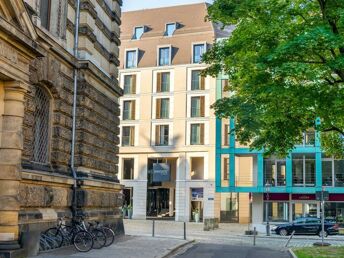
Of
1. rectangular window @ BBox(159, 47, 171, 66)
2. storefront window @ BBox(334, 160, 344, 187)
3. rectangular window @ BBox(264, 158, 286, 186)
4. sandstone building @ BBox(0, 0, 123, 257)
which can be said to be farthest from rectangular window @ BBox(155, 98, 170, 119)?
sandstone building @ BBox(0, 0, 123, 257)

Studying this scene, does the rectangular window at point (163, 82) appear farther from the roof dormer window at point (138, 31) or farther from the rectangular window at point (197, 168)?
the rectangular window at point (197, 168)

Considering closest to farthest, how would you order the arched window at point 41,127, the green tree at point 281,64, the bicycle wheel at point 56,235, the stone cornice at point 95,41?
1. the green tree at point 281,64
2. the bicycle wheel at point 56,235
3. the arched window at point 41,127
4. the stone cornice at point 95,41

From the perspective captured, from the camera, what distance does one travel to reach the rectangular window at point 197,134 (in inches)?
2366

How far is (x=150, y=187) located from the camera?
63.1m

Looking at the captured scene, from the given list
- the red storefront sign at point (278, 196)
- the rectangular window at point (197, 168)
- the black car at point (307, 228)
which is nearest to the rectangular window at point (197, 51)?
the rectangular window at point (197, 168)

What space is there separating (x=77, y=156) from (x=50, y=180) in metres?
2.75

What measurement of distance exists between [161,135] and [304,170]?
17.5 m

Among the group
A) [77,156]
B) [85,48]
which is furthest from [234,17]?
[77,156]

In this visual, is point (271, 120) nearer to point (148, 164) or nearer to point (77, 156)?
point (77, 156)

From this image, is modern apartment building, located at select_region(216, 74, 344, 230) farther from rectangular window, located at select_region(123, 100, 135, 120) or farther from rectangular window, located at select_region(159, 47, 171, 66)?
rectangular window, located at select_region(123, 100, 135, 120)

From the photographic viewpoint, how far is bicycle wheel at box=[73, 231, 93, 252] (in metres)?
16.6

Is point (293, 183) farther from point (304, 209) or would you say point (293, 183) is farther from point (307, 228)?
point (307, 228)

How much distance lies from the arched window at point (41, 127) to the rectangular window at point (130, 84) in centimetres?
4680

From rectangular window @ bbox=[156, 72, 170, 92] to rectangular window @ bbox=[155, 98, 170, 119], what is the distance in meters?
1.24
